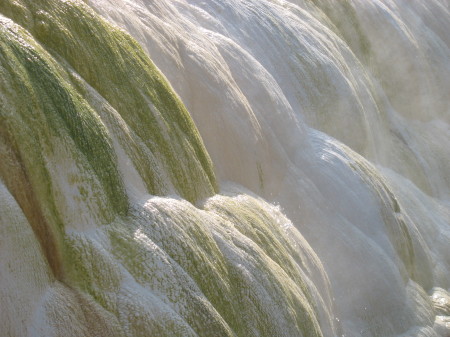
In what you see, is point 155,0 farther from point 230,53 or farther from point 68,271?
point 68,271

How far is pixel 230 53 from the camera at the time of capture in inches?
258

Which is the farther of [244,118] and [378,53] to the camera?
[378,53]

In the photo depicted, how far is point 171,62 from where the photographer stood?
18.1ft

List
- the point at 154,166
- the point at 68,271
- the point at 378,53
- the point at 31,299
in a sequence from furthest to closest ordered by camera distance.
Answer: the point at 378,53, the point at 154,166, the point at 68,271, the point at 31,299

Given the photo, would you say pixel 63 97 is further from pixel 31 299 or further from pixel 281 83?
pixel 281 83

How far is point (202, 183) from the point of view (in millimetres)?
4871

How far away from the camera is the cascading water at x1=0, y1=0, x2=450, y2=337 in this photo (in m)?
3.50

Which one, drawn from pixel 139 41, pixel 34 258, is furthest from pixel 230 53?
pixel 34 258

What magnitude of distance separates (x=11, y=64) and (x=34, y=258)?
777 millimetres

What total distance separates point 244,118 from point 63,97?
2369mm

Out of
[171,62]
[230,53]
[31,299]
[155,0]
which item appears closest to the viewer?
[31,299]

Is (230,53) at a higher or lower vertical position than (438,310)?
higher

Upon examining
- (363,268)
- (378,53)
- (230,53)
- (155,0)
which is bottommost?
(363,268)

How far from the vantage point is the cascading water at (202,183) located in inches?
138
